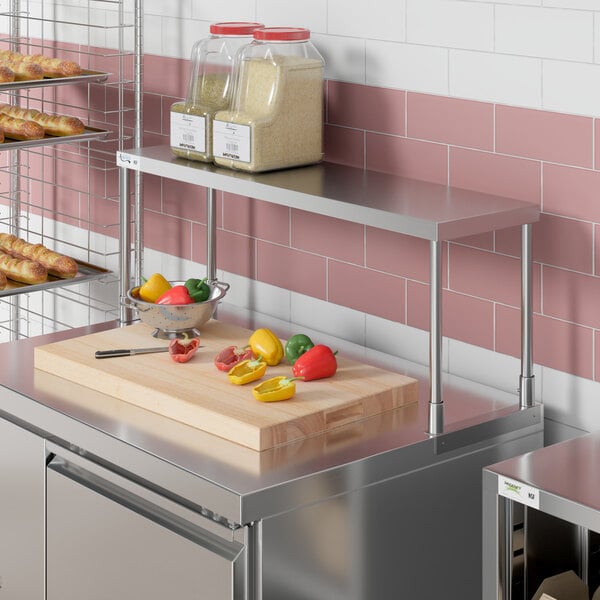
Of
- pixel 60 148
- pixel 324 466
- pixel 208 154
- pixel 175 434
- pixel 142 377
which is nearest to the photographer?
pixel 324 466

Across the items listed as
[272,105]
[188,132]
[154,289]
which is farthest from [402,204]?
[154,289]

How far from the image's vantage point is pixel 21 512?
2564 mm

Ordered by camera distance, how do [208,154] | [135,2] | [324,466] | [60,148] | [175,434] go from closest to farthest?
[324,466] < [175,434] < [208,154] < [135,2] < [60,148]

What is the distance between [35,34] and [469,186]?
156cm

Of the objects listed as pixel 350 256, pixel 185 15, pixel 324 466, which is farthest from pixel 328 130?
pixel 324 466

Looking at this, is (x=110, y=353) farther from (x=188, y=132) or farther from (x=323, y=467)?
(x=323, y=467)

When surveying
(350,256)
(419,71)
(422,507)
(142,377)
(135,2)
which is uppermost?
(135,2)

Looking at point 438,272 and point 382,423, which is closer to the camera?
point 438,272

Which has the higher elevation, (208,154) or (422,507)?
(208,154)

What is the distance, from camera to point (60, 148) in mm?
3484

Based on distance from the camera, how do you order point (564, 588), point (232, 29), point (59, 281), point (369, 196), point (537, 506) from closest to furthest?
point (537, 506) < point (564, 588) < point (369, 196) < point (232, 29) < point (59, 281)

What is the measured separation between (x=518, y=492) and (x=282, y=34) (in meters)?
1.04

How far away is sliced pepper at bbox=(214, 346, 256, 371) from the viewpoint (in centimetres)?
246

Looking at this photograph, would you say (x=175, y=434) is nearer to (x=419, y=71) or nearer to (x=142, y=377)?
(x=142, y=377)
